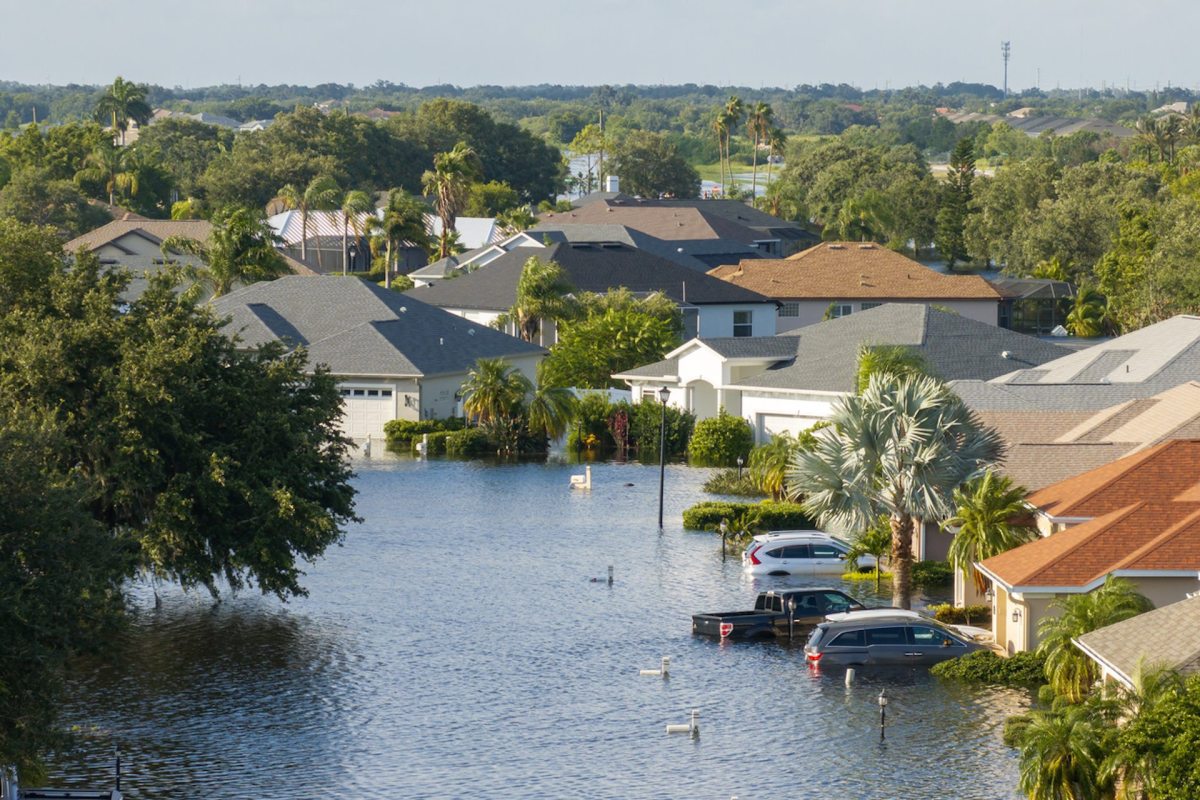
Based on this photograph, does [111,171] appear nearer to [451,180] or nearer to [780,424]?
[451,180]

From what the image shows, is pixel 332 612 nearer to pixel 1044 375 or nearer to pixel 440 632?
pixel 440 632

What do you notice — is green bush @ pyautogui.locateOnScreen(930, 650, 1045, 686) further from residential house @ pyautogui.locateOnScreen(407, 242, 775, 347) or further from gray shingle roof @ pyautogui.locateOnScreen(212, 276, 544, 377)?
residential house @ pyautogui.locateOnScreen(407, 242, 775, 347)

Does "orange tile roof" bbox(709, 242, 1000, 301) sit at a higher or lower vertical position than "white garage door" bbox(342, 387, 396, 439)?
higher

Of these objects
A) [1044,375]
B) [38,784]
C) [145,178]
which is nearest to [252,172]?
[145,178]

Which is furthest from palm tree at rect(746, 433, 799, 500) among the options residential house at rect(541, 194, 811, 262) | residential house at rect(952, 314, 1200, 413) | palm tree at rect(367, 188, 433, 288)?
residential house at rect(541, 194, 811, 262)

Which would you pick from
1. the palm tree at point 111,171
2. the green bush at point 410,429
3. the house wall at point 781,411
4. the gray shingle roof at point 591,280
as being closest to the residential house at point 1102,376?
the house wall at point 781,411

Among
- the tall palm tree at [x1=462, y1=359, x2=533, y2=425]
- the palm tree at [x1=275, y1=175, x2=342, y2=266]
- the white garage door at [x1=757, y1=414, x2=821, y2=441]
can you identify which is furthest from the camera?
the palm tree at [x1=275, y1=175, x2=342, y2=266]

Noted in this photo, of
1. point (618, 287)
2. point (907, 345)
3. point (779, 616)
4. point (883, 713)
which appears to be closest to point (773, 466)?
point (907, 345)
